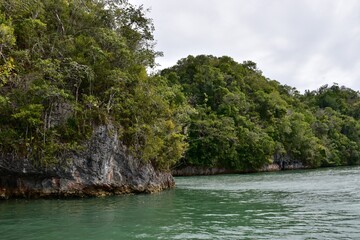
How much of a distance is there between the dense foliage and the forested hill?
21.7 m

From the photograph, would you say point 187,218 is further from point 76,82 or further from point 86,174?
point 76,82

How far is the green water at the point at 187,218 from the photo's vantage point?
400 inches

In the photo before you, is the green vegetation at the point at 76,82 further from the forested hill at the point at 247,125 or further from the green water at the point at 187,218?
the forested hill at the point at 247,125

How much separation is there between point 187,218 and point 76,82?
11207 mm

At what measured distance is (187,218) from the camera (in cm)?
1281

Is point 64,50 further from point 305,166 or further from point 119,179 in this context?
point 305,166

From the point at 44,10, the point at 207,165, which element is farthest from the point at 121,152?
the point at 207,165

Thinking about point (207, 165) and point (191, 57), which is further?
point (191, 57)

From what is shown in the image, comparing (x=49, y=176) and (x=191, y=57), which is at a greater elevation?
(x=191, y=57)

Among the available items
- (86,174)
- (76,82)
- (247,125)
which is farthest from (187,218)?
(247,125)

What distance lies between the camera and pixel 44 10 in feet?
70.1

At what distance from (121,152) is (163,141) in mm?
3931

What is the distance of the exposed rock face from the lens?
1850cm

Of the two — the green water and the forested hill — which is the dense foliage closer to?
the green water
